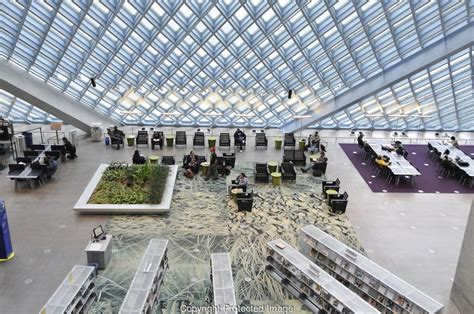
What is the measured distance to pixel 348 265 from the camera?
12.6m

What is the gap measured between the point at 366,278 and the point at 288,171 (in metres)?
9.49

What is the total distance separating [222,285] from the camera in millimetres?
11352

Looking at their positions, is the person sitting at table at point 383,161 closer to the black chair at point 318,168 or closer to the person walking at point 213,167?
the black chair at point 318,168

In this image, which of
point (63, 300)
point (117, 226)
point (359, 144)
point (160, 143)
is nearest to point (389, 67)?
point (359, 144)

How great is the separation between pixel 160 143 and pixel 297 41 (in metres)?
9.77

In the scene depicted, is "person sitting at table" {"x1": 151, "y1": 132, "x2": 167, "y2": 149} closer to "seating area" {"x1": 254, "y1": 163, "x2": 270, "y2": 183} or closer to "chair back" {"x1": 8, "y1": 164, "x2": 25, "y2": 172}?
"seating area" {"x1": 254, "y1": 163, "x2": 270, "y2": 183}

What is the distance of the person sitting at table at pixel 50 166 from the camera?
19.9m

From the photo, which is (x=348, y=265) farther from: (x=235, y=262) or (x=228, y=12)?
(x=228, y=12)

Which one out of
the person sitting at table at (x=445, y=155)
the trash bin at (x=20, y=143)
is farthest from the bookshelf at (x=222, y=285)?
the trash bin at (x=20, y=143)

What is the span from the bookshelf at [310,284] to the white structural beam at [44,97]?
632 inches

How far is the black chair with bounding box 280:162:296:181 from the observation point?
68.1 ft

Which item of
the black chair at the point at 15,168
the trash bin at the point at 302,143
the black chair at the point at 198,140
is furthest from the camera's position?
the trash bin at the point at 302,143

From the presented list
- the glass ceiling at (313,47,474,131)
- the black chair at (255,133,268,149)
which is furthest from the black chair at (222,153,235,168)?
the glass ceiling at (313,47,474,131)

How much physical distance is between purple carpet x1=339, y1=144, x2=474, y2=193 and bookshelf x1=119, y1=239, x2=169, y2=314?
37.9 ft
